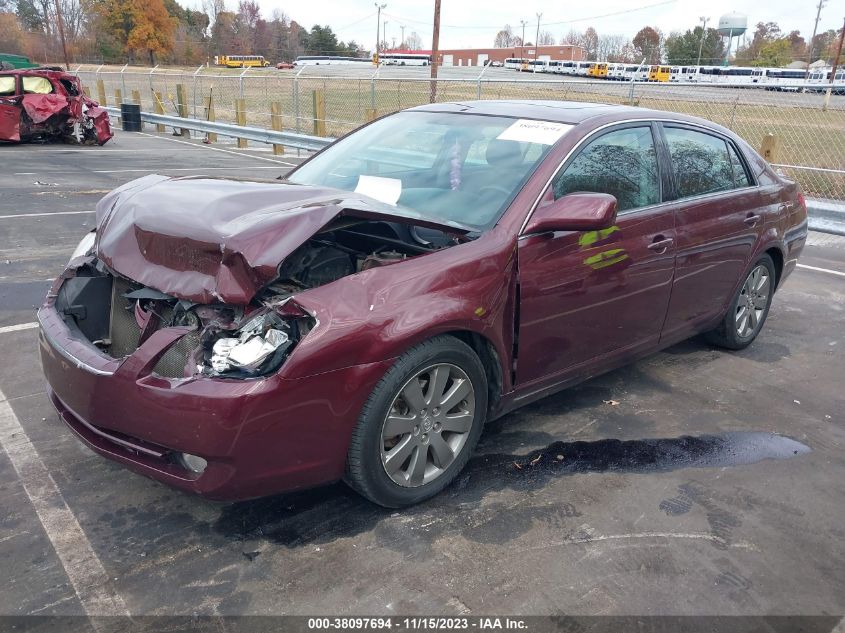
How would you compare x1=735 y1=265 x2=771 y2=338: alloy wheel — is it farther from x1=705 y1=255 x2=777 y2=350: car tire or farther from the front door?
the front door

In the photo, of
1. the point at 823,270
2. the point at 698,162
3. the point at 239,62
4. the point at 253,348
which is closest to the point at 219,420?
the point at 253,348

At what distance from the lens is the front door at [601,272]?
11.1ft

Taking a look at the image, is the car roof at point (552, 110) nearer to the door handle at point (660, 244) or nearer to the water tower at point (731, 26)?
the door handle at point (660, 244)

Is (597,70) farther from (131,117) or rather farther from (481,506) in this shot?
(481,506)

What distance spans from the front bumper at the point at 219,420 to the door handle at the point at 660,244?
6.38 ft

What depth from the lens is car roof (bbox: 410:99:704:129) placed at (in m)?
3.86

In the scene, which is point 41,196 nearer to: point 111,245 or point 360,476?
point 111,245

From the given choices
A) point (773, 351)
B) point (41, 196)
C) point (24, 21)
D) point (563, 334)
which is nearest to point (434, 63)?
point (41, 196)

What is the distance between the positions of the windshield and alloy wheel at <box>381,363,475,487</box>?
770 mm

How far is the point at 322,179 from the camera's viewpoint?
13.4ft

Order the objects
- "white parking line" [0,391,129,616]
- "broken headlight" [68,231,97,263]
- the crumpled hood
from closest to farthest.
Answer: "white parking line" [0,391,129,616] → the crumpled hood → "broken headlight" [68,231,97,263]

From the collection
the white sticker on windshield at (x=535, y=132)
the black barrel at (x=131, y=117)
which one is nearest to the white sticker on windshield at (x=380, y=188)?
the white sticker on windshield at (x=535, y=132)

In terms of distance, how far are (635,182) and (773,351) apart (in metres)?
2.22

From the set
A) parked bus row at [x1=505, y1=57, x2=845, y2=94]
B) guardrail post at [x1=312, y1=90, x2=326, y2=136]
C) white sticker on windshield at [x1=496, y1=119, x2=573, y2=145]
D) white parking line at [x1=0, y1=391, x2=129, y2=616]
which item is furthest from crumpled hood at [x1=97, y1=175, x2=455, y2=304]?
parked bus row at [x1=505, y1=57, x2=845, y2=94]
